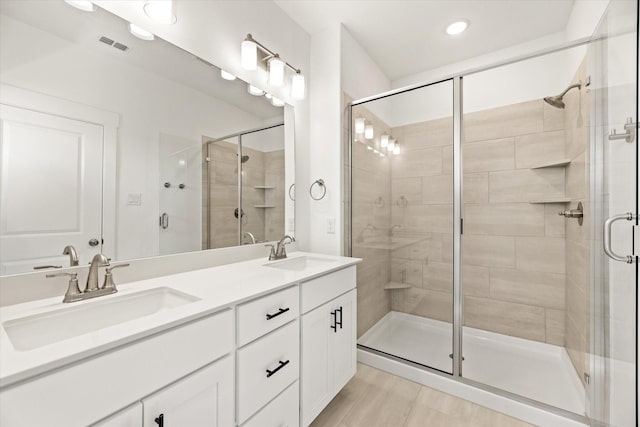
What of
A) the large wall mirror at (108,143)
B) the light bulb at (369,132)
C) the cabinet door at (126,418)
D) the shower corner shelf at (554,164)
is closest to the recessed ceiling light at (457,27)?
the light bulb at (369,132)

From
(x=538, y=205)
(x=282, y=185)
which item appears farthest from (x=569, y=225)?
(x=282, y=185)

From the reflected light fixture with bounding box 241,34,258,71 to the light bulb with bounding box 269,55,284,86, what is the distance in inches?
6.4

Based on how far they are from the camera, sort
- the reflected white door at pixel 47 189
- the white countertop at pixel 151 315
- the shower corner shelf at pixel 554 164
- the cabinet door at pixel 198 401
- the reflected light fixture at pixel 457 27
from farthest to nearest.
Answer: the reflected light fixture at pixel 457 27 → the shower corner shelf at pixel 554 164 → the reflected white door at pixel 47 189 → the cabinet door at pixel 198 401 → the white countertop at pixel 151 315

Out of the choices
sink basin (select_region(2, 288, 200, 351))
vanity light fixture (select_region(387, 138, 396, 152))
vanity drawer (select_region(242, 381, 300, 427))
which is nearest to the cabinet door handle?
vanity drawer (select_region(242, 381, 300, 427))

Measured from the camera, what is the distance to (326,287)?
1521mm

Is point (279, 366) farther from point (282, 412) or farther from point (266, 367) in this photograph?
point (282, 412)

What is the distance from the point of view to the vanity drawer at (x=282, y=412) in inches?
42.9

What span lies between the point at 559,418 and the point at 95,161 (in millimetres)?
2534

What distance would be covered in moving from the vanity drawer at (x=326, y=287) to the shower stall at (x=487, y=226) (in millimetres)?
557

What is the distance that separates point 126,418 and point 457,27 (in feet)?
9.62

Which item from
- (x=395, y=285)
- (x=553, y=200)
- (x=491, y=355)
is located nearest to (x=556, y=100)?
(x=553, y=200)

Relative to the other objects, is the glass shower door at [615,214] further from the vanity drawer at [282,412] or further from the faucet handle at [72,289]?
the faucet handle at [72,289]

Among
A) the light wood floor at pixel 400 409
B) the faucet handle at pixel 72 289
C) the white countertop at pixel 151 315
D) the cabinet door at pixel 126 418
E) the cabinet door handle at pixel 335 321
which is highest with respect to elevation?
the faucet handle at pixel 72 289

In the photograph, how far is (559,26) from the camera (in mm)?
2197
